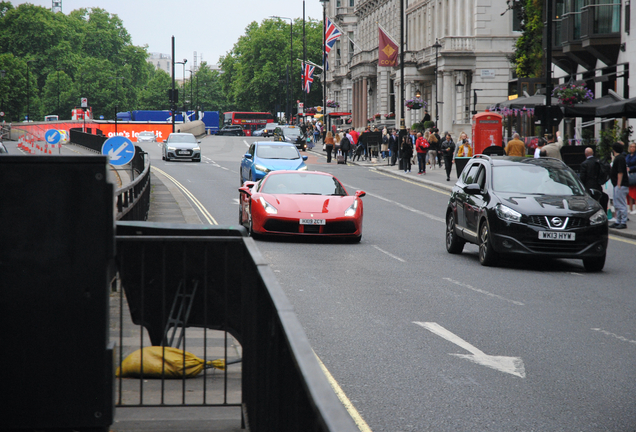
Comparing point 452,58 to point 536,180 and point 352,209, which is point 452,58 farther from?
point 536,180

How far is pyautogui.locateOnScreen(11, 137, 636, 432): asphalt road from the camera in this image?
593 centimetres

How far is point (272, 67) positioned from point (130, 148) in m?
107

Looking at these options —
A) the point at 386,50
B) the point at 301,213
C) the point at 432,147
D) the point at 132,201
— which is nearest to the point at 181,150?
the point at 386,50

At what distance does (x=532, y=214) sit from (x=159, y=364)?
8.65 m

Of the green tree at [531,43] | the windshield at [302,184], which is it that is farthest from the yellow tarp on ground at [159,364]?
the green tree at [531,43]

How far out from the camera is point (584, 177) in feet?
64.5

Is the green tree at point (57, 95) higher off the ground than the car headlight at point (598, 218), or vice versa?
the green tree at point (57, 95)

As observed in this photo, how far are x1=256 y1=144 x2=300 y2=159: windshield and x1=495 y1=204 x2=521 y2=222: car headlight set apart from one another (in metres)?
16.7

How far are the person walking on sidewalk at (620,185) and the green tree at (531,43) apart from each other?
25700mm

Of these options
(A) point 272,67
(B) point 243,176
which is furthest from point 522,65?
(A) point 272,67

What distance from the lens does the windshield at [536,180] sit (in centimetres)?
1425

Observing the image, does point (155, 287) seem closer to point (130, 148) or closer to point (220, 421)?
point (220, 421)

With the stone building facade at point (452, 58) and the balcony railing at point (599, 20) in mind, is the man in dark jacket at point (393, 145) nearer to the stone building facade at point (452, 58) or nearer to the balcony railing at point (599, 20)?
the stone building facade at point (452, 58)

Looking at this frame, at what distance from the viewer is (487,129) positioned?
3753cm
